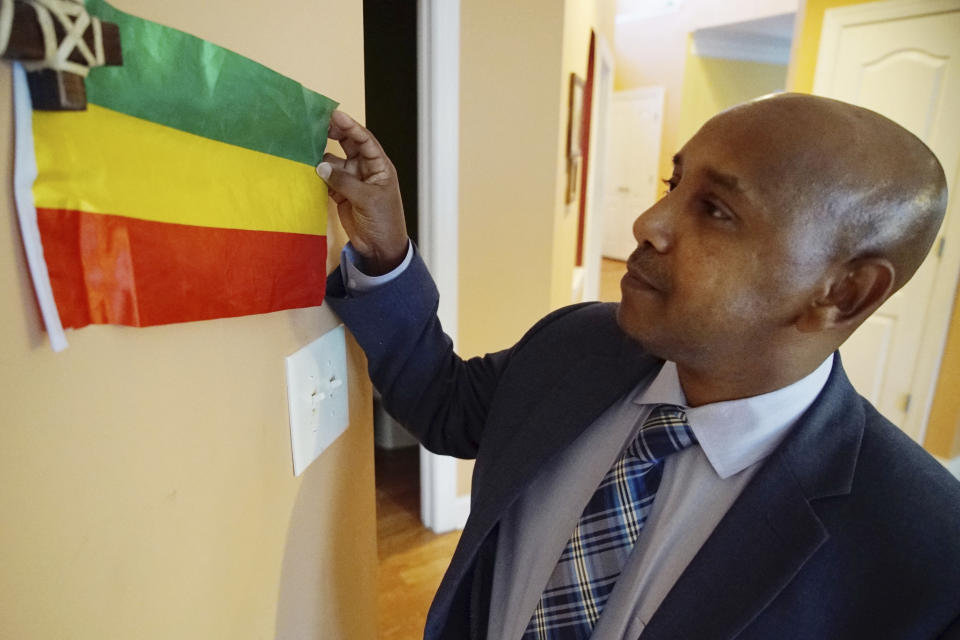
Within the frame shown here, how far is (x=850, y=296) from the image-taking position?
653 millimetres

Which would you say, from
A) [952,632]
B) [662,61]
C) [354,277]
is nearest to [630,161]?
[662,61]

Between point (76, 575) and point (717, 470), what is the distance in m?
0.64

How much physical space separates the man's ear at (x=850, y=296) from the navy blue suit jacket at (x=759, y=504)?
0.10 meters

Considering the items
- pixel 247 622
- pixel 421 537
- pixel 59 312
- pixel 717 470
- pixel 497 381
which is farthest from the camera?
pixel 421 537

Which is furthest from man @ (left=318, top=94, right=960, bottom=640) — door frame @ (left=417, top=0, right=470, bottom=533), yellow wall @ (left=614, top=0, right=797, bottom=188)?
yellow wall @ (left=614, top=0, right=797, bottom=188)

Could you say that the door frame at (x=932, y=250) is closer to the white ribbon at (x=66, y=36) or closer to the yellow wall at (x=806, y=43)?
the yellow wall at (x=806, y=43)

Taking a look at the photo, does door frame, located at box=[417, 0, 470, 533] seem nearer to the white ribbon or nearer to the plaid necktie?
the plaid necktie

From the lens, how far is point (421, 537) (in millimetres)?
2125

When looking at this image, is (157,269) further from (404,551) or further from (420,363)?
(404,551)

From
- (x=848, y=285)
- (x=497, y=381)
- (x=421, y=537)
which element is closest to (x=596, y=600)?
(x=497, y=381)

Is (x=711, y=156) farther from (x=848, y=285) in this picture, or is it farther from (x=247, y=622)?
(x=247, y=622)

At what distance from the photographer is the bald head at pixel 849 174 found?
60 cm

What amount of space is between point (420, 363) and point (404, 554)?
143 cm

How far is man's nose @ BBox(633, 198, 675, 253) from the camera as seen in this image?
27.1 inches
